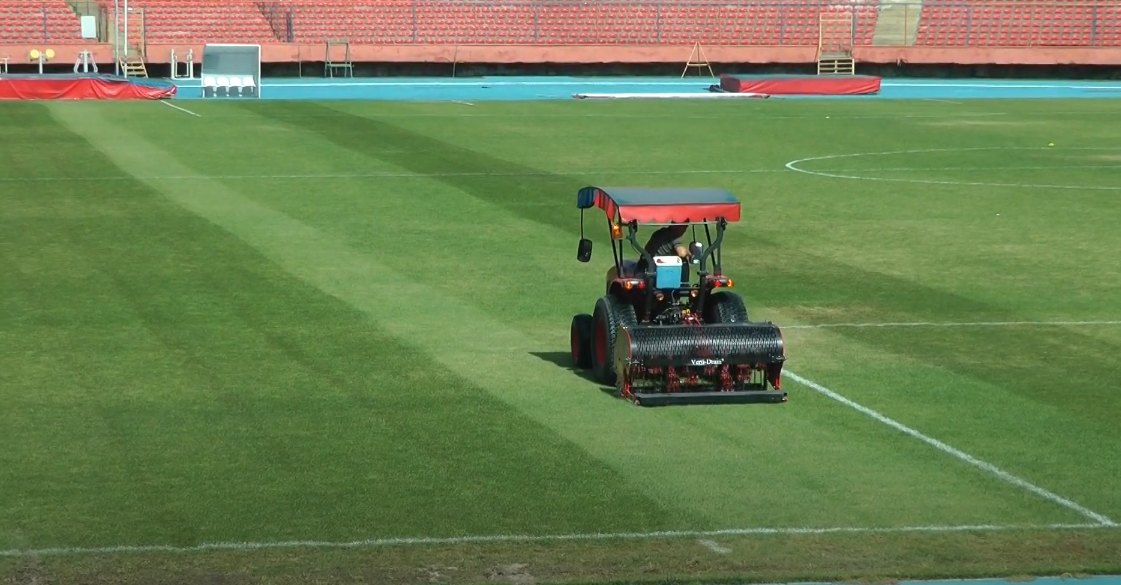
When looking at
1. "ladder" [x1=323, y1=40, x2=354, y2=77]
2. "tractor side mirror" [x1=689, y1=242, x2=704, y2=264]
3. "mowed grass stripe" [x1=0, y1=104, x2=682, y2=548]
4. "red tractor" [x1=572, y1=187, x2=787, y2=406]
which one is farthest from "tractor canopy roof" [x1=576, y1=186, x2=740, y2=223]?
"ladder" [x1=323, y1=40, x2=354, y2=77]

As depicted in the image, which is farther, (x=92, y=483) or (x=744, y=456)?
(x=744, y=456)

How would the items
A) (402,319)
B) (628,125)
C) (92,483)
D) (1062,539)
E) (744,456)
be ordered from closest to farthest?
(1062,539), (92,483), (744,456), (402,319), (628,125)

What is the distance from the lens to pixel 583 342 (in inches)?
567

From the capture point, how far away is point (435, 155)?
3219 cm

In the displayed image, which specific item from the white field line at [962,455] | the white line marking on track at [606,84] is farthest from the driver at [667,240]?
the white line marking on track at [606,84]

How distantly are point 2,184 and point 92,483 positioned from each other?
17.2 meters

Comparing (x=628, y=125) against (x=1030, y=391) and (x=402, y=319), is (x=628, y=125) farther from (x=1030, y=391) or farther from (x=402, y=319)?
(x=1030, y=391)

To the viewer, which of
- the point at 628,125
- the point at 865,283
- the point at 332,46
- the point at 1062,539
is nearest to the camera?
the point at 1062,539

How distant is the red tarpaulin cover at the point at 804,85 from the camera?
51969 millimetres

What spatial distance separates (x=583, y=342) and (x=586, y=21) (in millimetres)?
51789

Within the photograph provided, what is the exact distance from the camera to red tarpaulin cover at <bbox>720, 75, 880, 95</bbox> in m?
52.0

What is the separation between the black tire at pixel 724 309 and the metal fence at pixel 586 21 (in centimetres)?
4724

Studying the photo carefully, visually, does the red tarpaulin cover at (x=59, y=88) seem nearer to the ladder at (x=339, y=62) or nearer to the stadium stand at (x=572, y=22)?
the ladder at (x=339, y=62)

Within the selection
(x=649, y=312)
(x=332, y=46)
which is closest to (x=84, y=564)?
(x=649, y=312)
